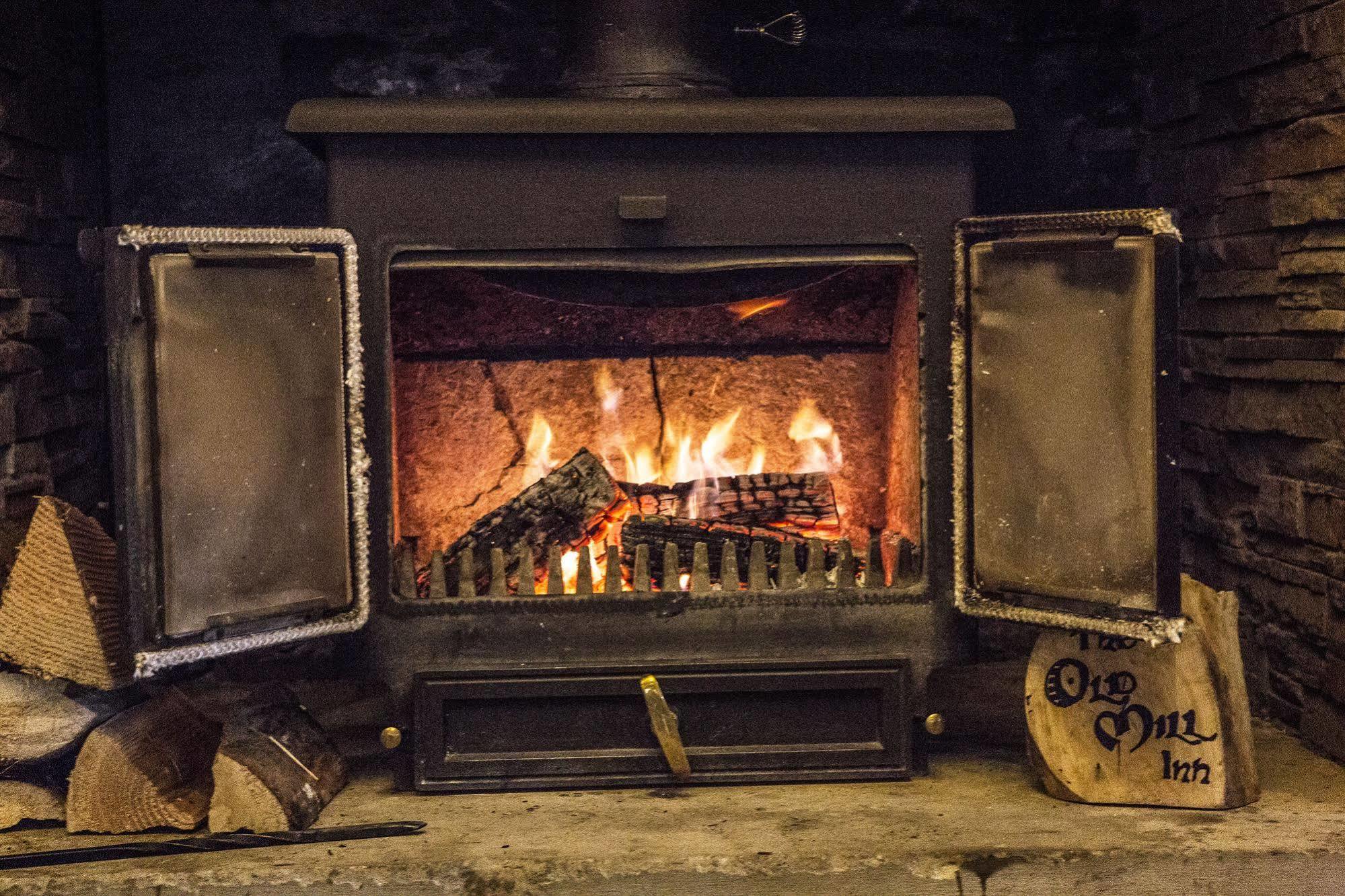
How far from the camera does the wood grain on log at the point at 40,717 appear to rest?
2.08 m

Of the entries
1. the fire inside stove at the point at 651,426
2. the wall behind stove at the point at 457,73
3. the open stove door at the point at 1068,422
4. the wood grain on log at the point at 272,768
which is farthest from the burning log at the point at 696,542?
the wall behind stove at the point at 457,73

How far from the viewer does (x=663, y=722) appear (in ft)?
7.17

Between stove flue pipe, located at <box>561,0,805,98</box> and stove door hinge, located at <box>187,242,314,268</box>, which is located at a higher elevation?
stove flue pipe, located at <box>561,0,805,98</box>

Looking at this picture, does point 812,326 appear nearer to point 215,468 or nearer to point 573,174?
point 573,174

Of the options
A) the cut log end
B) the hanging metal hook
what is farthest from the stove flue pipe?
the cut log end

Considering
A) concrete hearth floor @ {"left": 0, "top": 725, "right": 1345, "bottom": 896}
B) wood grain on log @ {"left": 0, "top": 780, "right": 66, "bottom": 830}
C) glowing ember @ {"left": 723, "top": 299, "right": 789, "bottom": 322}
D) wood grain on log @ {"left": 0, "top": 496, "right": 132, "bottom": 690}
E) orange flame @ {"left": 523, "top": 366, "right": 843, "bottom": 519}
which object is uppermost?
glowing ember @ {"left": 723, "top": 299, "right": 789, "bottom": 322}

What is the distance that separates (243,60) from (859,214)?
4.70 feet

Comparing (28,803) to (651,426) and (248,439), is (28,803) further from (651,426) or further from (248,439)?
(651,426)

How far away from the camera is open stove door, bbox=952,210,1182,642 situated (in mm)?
2068

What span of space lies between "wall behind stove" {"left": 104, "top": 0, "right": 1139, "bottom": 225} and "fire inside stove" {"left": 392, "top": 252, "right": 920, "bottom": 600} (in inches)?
22.2

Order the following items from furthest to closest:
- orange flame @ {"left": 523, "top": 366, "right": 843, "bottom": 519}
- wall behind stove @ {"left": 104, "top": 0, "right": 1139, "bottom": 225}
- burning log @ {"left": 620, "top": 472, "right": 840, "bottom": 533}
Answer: wall behind stove @ {"left": 104, "top": 0, "right": 1139, "bottom": 225} < orange flame @ {"left": 523, "top": 366, "right": 843, "bottom": 519} < burning log @ {"left": 620, "top": 472, "right": 840, "bottom": 533}

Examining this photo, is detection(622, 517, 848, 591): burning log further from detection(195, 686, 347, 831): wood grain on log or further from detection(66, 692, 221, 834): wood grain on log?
detection(66, 692, 221, 834): wood grain on log

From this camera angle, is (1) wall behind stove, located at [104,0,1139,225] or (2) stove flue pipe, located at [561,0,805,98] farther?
(1) wall behind stove, located at [104,0,1139,225]

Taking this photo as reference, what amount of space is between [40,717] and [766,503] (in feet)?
4.12
